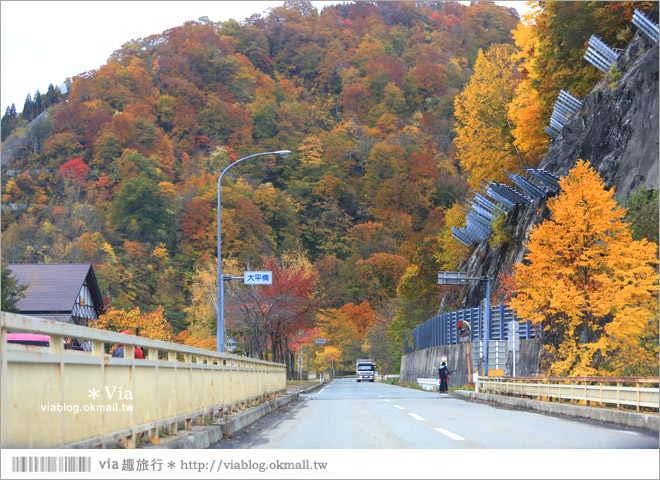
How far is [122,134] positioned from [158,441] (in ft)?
379

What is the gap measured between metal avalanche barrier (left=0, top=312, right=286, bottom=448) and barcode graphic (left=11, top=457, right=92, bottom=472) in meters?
0.13

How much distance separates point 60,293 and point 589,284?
1620 inches

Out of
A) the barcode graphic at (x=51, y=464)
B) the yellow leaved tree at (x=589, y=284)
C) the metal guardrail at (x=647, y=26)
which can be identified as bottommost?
the barcode graphic at (x=51, y=464)

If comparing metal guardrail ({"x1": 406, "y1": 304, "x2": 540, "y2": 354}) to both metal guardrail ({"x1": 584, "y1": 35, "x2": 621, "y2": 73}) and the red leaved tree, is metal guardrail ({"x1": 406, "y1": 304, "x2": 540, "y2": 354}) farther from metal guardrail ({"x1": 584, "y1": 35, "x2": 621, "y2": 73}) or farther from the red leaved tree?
metal guardrail ({"x1": 584, "y1": 35, "x2": 621, "y2": 73})

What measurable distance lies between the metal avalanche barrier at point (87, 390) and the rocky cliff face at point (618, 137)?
676 inches

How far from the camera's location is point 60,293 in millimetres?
53781

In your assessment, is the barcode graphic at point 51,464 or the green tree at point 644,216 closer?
the barcode graphic at point 51,464

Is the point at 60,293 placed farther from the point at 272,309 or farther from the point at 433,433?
the point at 433,433

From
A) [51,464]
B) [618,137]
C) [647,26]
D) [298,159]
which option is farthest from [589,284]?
[298,159]

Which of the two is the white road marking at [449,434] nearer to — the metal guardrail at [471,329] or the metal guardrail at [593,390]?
the metal guardrail at [593,390]

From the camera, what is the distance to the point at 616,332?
2100cm

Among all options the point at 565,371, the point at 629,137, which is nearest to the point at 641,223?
the point at 565,371

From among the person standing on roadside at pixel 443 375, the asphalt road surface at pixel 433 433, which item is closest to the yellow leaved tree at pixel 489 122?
the person standing on roadside at pixel 443 375

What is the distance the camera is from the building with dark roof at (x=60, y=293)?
51969 millimetres
